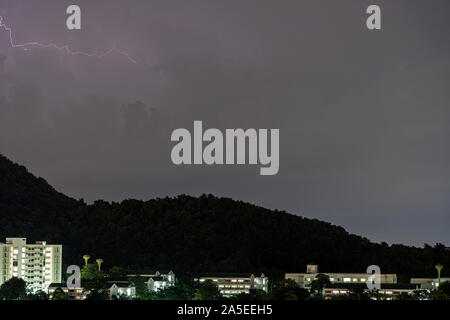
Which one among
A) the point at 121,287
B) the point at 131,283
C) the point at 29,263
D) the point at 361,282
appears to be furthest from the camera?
the point at 361,282

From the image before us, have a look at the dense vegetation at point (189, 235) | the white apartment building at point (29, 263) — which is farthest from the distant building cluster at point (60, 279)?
the dense vegetation at point (189, 235)

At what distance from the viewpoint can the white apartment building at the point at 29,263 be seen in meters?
59.7

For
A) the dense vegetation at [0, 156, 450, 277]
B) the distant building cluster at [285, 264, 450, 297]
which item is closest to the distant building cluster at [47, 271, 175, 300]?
the distant building cluster at [285, 264, 450, 297]

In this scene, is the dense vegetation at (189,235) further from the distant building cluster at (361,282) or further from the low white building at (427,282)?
the low white building at (427,282)

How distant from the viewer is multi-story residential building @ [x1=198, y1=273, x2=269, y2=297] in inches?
2616

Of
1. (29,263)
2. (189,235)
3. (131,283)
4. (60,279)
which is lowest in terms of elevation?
(131,283)

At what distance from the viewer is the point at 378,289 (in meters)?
58.9

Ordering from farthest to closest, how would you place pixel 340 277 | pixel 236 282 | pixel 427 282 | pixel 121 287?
pixel 340 277
pixel 427 282
pixel 236 282
pixel 121 287

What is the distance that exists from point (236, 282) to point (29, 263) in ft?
52.5

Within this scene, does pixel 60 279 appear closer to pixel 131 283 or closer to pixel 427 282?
pixel 131 283

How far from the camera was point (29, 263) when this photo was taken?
60.8m

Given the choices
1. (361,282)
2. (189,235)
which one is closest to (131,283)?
(361,282)
